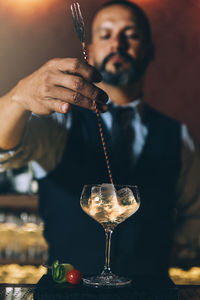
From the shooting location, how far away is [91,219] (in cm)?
202

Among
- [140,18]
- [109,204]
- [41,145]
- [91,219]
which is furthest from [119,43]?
[109,204]

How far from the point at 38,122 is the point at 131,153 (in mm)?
530

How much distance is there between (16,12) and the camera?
8.52 feet

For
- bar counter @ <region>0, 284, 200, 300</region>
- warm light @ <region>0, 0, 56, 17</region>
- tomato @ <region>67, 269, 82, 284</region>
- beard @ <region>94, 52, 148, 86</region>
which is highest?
warm light @ <region>0, 0, 56, 17</region>

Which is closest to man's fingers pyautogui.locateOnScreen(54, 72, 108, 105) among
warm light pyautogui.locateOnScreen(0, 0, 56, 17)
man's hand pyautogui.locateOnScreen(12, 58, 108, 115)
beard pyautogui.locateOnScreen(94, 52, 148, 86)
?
man's hand pyautogui.locateOnScreen(12, 58, 108, 115)

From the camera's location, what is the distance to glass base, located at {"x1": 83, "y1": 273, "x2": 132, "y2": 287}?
103 centimetres

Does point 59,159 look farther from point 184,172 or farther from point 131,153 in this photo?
point 184,172

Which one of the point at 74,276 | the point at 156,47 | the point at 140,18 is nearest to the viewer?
the point at 74,276

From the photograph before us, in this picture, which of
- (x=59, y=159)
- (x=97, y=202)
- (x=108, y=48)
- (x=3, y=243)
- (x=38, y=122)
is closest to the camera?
(x=97, y=202)

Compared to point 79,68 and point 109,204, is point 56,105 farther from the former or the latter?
point 109,204

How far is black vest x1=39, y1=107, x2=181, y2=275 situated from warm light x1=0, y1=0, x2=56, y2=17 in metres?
0.87

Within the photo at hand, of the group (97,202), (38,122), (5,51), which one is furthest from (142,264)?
(5,51)

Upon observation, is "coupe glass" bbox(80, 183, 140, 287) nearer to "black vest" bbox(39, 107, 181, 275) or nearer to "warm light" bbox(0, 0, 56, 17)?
"black vest" bbox(39, 107, 181, 275)

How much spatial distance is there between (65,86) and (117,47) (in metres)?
1.07
